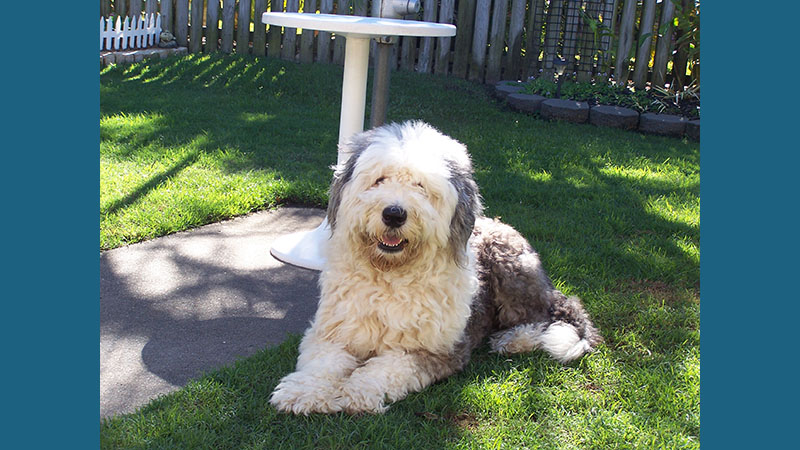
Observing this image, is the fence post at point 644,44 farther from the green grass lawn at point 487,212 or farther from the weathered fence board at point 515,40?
the green grass lawn at point 487,212

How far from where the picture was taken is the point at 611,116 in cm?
877

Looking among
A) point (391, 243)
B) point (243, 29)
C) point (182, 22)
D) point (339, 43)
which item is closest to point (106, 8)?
point (182, 22)

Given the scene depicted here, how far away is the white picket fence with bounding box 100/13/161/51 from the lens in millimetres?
10328

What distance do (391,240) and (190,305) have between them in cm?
157

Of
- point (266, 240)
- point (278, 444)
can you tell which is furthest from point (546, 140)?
point (278, 444)

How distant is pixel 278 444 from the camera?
2.85 m

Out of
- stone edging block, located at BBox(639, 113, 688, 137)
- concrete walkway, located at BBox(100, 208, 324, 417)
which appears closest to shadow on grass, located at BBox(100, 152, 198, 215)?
concrete walkway, located at BBox(100, 208, 324, 417)

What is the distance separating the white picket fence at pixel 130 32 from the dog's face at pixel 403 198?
829 centimetres

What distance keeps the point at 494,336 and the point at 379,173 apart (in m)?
1.23

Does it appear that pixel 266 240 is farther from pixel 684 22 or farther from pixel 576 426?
pixel 684 22

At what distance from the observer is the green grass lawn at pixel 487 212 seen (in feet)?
10.00

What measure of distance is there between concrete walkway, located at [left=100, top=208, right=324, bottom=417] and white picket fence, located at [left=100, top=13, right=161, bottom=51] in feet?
20.5

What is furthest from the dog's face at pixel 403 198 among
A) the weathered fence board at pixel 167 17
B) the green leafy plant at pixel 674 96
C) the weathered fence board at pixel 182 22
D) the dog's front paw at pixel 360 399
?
the weathered fence board at pixel 167 17

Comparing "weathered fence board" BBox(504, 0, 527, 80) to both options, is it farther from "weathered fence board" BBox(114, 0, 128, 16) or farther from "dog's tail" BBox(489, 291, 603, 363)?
"dog's tail" BBox(489, 291, 603, 363)
